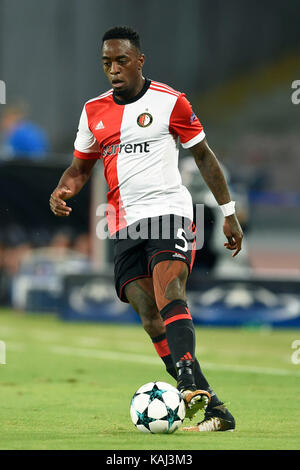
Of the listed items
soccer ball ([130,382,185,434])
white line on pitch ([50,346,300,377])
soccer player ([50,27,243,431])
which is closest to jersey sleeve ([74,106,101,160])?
soccer player ([50,27,243,431])

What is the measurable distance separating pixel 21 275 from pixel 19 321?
259 centimetres

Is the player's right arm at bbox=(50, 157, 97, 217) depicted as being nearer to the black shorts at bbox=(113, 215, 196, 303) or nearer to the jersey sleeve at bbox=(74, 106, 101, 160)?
the jersey sleeve at bbox=(74, 106, 101, 160)

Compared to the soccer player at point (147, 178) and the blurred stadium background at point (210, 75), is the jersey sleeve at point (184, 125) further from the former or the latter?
the blurred stadium background at point (210, 75)

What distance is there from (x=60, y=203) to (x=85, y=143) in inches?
18.6

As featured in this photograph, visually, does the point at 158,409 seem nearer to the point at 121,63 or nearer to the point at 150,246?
the point at 150,246

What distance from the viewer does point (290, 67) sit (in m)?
30.2

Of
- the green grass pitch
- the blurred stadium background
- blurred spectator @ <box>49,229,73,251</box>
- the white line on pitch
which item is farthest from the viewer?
the blurred stadium background

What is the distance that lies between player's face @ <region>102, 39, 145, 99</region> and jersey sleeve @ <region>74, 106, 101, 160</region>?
36 cm

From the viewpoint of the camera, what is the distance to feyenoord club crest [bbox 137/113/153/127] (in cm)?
550

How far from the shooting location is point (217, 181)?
5457 millimetres

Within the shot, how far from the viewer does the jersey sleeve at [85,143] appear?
580 cm

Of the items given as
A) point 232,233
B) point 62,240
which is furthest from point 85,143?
point 62,240

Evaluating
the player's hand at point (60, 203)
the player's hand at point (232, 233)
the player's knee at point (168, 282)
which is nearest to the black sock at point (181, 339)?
the player's knee at point (168, 282)

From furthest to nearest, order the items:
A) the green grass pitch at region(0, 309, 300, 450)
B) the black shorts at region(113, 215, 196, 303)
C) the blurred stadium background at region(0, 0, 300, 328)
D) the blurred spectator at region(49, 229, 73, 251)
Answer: the blurred stadium background at region(0, 0, 300, 328)
the blurred spectator at region(49, 229, 73, 251)
the black shorts at region(113, 215, 196, 303)
the green grass pitch at region(0, 309, 300, 450)
